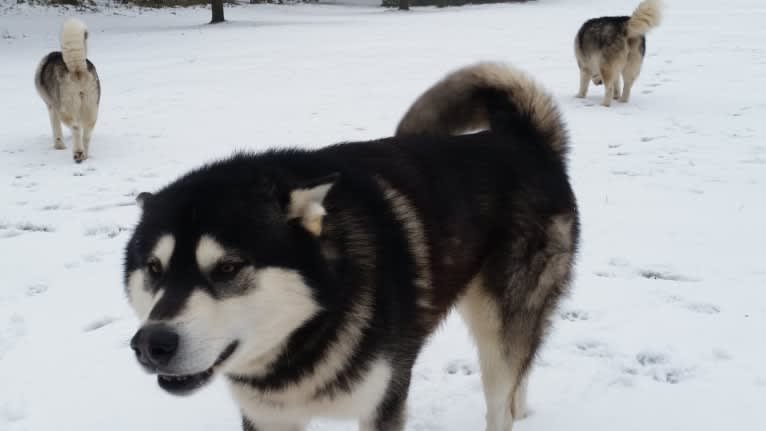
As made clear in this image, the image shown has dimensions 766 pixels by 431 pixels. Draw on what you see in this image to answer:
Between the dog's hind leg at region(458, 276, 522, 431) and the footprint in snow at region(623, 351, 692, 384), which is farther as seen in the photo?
the footprint in snow at region(623, 351, 692, 384)

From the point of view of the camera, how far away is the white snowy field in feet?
10.3

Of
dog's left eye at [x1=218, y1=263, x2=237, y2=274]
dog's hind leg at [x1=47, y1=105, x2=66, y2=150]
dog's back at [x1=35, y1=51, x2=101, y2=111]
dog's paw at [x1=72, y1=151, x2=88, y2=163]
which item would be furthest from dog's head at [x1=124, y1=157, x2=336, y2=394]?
dog's hind leg at [x1=47, y1=105, x2=66, y2=150]

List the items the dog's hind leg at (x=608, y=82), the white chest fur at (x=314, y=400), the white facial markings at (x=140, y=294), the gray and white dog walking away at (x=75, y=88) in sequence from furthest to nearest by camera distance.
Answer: the dog's hind leg at (x=608, y=82) → the gray and white dog walking away at (x=75, y=88) → the white chest fur at (x=314, y=400) → the white facial markings at (x=140, y=294)

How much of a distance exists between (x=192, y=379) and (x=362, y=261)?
2.18 ft

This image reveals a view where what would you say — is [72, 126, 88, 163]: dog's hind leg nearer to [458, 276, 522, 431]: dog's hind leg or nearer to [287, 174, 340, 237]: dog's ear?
[458, 276, 522, 431]: dog's hind leg

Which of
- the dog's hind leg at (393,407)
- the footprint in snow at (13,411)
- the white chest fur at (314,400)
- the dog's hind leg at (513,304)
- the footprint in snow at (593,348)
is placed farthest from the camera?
the footprint in snow at (593,348)

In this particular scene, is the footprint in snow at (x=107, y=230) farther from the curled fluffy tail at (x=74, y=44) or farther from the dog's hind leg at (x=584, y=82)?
the dog's hind leg at (x=584, y=82)

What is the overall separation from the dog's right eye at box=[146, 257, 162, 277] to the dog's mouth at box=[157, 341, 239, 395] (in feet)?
1.05

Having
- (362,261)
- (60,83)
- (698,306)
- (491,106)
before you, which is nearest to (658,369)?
(698,306)

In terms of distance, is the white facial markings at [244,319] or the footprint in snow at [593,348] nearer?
the white facial markings at [244,319]

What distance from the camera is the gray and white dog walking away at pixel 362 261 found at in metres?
1.85

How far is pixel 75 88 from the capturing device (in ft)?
26.3

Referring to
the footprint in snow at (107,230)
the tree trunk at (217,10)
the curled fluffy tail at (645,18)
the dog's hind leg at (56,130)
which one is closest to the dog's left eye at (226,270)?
the footprint in snow at (107,230)

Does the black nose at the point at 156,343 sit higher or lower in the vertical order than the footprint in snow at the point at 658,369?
higher
